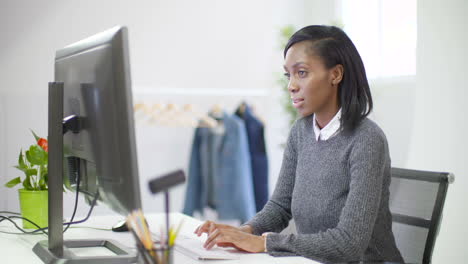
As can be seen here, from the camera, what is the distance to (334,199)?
1562 millimetres

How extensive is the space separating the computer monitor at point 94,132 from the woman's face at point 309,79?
2.01 feet

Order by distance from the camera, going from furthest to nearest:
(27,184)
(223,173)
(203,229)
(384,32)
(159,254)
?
(223,173), (384,32), (27,184), (203,229), (159,254)

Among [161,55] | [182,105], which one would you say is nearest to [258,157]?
[182,105]

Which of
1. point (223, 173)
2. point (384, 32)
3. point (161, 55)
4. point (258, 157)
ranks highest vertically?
point (384, 32)

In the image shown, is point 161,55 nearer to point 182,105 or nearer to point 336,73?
point 182,105

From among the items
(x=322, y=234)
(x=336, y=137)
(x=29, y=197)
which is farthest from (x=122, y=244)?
(x=336, y=137)

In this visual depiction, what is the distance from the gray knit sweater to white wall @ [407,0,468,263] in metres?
1.42

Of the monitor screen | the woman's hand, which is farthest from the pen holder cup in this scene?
the woman's hand

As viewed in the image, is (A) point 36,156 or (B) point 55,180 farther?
(A) point 36,156

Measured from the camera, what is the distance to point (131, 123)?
1075 mm

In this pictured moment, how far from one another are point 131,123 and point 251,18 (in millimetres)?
3199

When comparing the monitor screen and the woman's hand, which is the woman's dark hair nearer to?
the woman's hand

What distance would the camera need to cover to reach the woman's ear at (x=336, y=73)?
1.62 metres

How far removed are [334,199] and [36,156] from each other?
0.87 m
